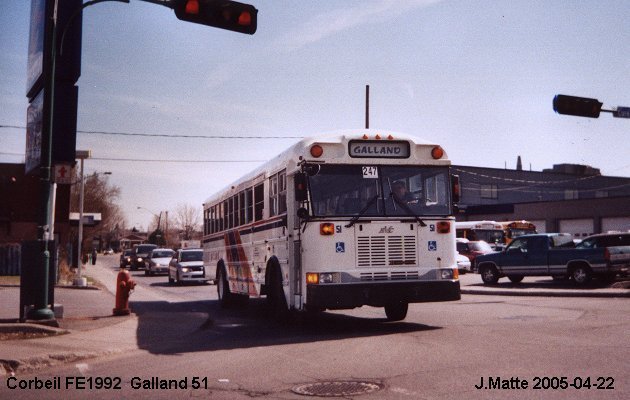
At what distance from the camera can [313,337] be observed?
38.0 feet

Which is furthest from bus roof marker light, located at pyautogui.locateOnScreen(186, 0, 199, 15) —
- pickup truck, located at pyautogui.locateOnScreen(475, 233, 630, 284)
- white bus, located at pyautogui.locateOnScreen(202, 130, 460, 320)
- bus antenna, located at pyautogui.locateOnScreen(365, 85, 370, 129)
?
bus antenna, located at pyautogui.locateOnScreen(365, 85, 370, 129)

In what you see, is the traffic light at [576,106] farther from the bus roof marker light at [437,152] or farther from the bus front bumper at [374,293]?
the bus front bumper at [374,293]

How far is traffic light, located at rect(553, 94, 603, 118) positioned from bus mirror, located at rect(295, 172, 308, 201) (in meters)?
10.4

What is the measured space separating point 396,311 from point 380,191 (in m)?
3.10

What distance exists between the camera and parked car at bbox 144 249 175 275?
42.2 m

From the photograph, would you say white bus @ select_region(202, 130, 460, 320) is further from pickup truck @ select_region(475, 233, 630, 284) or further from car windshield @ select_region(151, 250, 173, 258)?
car windshield @ select_region(151, 250, 173, 258)

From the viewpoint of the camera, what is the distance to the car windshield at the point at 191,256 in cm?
3234

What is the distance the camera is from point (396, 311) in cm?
1390

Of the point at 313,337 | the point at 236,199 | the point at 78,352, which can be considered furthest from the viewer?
the point at 236,199

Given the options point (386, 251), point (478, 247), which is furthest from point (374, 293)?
point (478, 247)

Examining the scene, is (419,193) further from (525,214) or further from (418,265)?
(525,214)

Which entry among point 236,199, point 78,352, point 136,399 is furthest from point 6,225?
point 136,399

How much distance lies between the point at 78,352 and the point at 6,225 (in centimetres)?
3917

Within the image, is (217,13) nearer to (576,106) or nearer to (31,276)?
(31,276)
